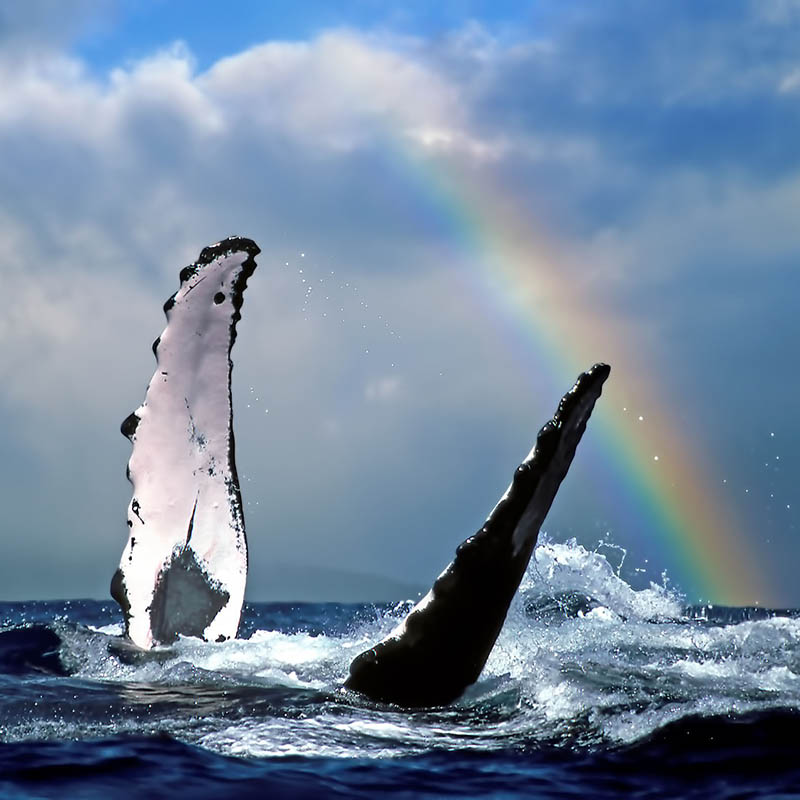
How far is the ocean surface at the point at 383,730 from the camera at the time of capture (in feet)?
16.3

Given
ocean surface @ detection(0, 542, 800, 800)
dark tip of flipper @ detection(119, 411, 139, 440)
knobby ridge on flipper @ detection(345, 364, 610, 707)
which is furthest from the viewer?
dark tip of flipper @ detection(119, 411, 139, 440)

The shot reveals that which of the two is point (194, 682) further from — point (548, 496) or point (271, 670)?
point (548, 496)

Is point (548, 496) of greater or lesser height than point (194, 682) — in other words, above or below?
above

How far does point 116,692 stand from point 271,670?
1254mm

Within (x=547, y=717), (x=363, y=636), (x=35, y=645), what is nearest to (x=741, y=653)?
(x=363, y=636)

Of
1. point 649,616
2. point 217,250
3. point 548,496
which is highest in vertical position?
point 217,250

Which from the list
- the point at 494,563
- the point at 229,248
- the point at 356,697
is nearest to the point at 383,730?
the point at 356,697

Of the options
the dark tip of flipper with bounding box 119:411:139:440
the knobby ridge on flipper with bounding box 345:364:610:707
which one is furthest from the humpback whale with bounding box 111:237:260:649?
the knobby ridge on flipper with bounding box 345:364:610:707

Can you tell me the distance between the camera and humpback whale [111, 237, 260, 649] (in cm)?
783

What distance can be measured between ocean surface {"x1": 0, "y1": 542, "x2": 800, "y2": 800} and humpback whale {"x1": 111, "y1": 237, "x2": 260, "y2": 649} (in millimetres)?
305

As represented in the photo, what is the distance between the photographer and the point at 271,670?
25.4ft

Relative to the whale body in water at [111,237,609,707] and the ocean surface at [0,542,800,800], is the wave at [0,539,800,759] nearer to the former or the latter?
the ocean surface at [0,542,800,800]

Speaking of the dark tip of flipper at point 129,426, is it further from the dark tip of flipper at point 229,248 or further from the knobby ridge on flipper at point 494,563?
the knobby ridge on flipper at point 494,563

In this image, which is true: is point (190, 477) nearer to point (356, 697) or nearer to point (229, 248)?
point (229, 248)
